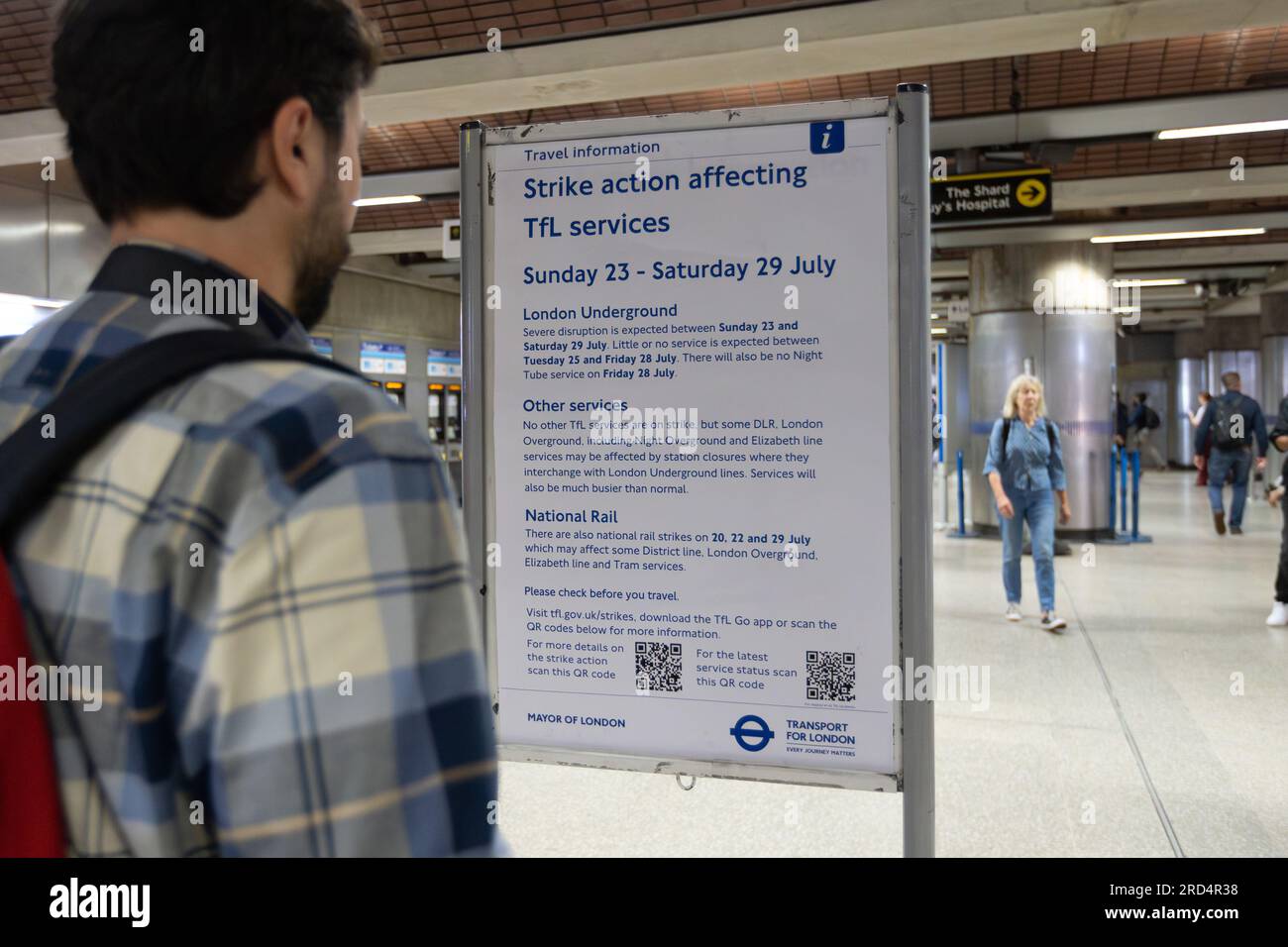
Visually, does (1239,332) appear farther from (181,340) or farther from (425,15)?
(181,340)

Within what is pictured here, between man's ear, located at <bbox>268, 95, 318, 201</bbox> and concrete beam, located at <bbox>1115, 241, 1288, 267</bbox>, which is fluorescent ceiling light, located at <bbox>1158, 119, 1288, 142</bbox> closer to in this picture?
concrete beam, located at <bbox>1115, 241, 1288, 267</bbox>

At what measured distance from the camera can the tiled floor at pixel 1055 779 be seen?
11.9ft

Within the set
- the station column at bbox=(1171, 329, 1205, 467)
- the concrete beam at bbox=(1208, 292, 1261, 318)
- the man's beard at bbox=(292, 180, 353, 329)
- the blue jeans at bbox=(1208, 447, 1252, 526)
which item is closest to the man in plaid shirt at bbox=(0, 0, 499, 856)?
the man's beard at bbox=(292, 180, 353, 329)

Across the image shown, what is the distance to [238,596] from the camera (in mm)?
666

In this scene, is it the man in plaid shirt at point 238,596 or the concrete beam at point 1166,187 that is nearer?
the man in plaid shirt at point 238,596

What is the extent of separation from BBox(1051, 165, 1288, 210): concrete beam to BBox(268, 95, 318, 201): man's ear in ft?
34.8

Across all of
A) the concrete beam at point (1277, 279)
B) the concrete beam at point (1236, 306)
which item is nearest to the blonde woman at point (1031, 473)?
the concrete beam at point (1277, 279)

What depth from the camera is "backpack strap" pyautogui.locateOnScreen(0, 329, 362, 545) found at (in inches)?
27.4

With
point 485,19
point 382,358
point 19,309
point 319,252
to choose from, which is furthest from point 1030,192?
point 382,358

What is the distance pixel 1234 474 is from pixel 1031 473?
23.4 ft

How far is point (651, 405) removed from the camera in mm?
2125

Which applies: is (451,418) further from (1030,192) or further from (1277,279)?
(1277,279)

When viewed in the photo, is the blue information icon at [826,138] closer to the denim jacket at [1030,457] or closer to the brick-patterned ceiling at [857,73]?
the brick-patterned ceiling at [857,73]

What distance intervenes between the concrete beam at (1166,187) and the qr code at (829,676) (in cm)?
951
